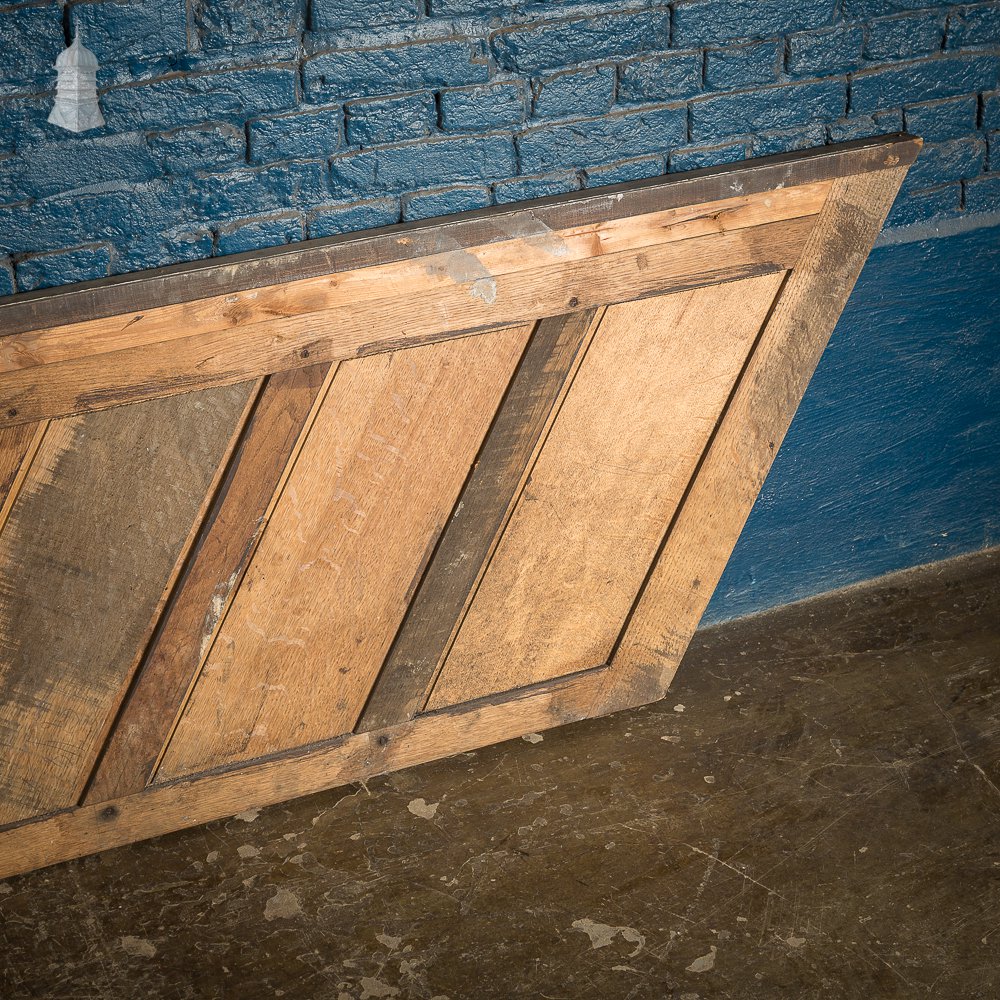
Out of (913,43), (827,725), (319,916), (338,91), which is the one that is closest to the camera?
(338,91)

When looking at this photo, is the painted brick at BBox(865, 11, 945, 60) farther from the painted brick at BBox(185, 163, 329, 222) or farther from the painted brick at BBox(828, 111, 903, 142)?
the painted brick at BBox(185, 163, 329, 222)

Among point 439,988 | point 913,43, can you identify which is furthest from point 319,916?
point 913,43

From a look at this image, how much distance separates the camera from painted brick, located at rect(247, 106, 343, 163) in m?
2.12

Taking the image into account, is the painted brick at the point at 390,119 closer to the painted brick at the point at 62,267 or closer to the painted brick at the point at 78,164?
the painted brick at the point at 78,164

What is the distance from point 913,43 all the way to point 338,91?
123 centimetres

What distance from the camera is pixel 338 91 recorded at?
2.14 m

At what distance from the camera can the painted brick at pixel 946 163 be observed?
2701mm

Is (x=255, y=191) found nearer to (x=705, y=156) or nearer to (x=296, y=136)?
(x=296, y=136)

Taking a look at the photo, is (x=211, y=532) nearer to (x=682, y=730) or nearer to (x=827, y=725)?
(x=682, y=730)

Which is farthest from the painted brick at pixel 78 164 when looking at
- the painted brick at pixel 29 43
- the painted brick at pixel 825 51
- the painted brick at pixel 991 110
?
the painted brick at pixel 991 110

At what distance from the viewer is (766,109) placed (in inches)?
97.1

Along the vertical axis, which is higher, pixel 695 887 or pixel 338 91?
pixel 338 91

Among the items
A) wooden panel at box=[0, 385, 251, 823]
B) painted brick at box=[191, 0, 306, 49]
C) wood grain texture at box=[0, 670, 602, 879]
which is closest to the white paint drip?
wood grain texture at box=[0, 670, 602, 879]

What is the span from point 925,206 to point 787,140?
17.8 inches
